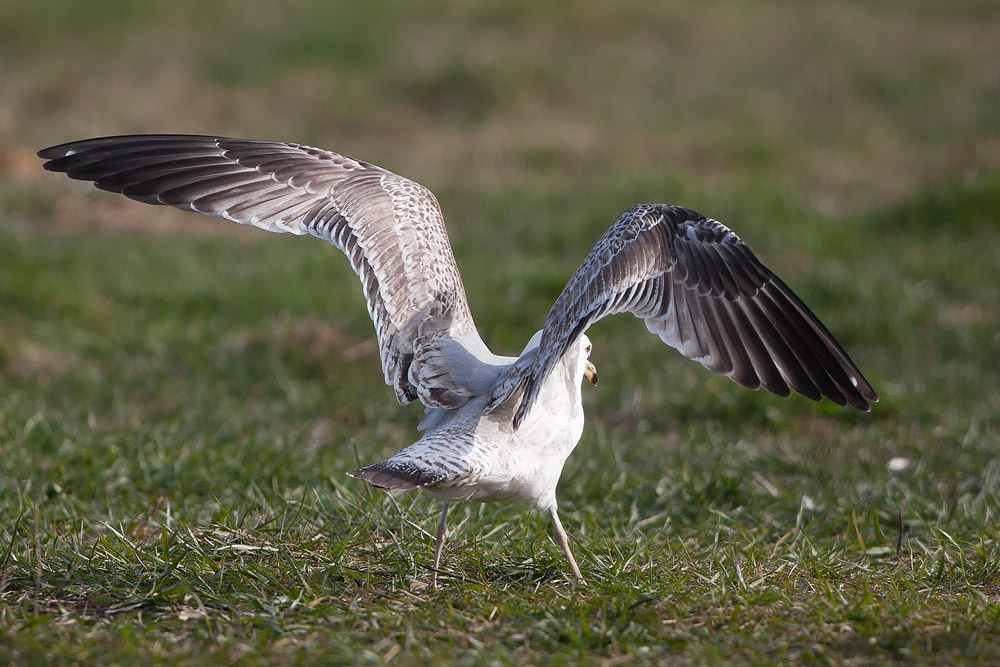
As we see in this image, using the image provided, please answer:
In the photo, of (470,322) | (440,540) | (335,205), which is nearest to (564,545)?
(440,540)

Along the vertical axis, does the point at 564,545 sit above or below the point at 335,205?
below

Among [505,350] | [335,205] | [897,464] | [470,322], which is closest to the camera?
[470,322]

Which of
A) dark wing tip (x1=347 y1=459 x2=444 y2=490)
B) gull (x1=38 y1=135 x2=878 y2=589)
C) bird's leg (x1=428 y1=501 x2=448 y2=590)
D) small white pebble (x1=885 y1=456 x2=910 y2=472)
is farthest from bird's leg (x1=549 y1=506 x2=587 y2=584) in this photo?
small white pebble (x1=885 y1=456 x2=910 y2=472)

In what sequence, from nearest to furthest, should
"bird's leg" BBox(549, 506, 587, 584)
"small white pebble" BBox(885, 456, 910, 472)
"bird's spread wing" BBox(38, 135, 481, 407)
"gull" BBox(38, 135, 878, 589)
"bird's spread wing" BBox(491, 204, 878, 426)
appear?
1. "bird's leg" BBox(549, 506, 587, 584)
2. "gull" BBox(38, 135, 878, 589)
3. "bird's spread wing" BBox(491, 204, 878, 426)
4. "bird's spread wing" BBox(38, 135, 481, 407)
5. "small white pebble" BBox(885, 456, 910, 472)

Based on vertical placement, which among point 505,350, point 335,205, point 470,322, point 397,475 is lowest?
point 397,475

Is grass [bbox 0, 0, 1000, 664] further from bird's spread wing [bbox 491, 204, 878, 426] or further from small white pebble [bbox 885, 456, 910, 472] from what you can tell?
bird's spread wing [bbox 491, 204, 878, 426]

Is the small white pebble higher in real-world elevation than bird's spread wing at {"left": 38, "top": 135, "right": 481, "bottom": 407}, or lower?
lower

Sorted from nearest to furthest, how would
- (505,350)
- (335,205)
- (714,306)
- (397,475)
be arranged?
(397,475)
(714,306)
(335,205)
(505,350)

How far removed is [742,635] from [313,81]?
41.6 ft

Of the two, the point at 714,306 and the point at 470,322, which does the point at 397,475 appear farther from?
the point at 714,306

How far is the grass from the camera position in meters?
3.57

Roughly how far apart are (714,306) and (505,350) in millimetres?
3820

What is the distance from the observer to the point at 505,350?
7.98m

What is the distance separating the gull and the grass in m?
0.43
